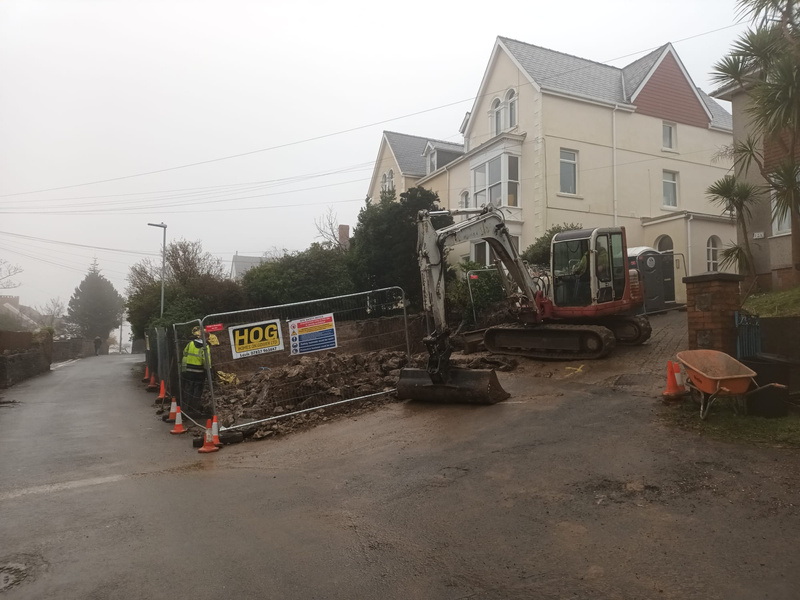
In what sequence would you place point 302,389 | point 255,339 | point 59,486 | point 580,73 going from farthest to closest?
point 580,73 < point 302,389 < point 255,339 < point 59,486

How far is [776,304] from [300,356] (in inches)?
383

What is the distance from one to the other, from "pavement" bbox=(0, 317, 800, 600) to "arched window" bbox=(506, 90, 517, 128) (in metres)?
18.4

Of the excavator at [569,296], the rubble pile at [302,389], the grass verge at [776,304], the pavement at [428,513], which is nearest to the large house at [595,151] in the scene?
the grass verge at [776,304]

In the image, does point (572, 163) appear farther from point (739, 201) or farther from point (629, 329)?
point (629, 329)

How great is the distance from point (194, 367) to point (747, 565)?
9.55 metres

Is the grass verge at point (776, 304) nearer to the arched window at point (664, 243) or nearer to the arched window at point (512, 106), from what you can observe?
the arched window at point (664, 243)

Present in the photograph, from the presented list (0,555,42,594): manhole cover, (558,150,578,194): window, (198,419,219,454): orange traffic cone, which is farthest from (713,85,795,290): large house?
(0,555,42,594): manhole cover

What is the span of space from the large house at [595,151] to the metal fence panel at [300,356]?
13558 millimetres

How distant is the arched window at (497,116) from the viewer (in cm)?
2539

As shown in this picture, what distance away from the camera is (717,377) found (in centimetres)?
653

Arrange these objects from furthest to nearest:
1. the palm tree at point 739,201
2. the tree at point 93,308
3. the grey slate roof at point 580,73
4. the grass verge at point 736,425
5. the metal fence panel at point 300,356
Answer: the tree at point 93,308, the grey slate roof at point 580,73, the palm tree at point 739,201, the metal fence panel at point 300,356, the grass verge at point 736,425

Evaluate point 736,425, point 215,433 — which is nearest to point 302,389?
point 215,433

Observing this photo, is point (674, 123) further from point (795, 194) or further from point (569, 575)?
point (569, 575)

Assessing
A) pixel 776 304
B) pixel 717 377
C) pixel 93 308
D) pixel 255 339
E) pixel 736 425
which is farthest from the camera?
pixel 93 308
